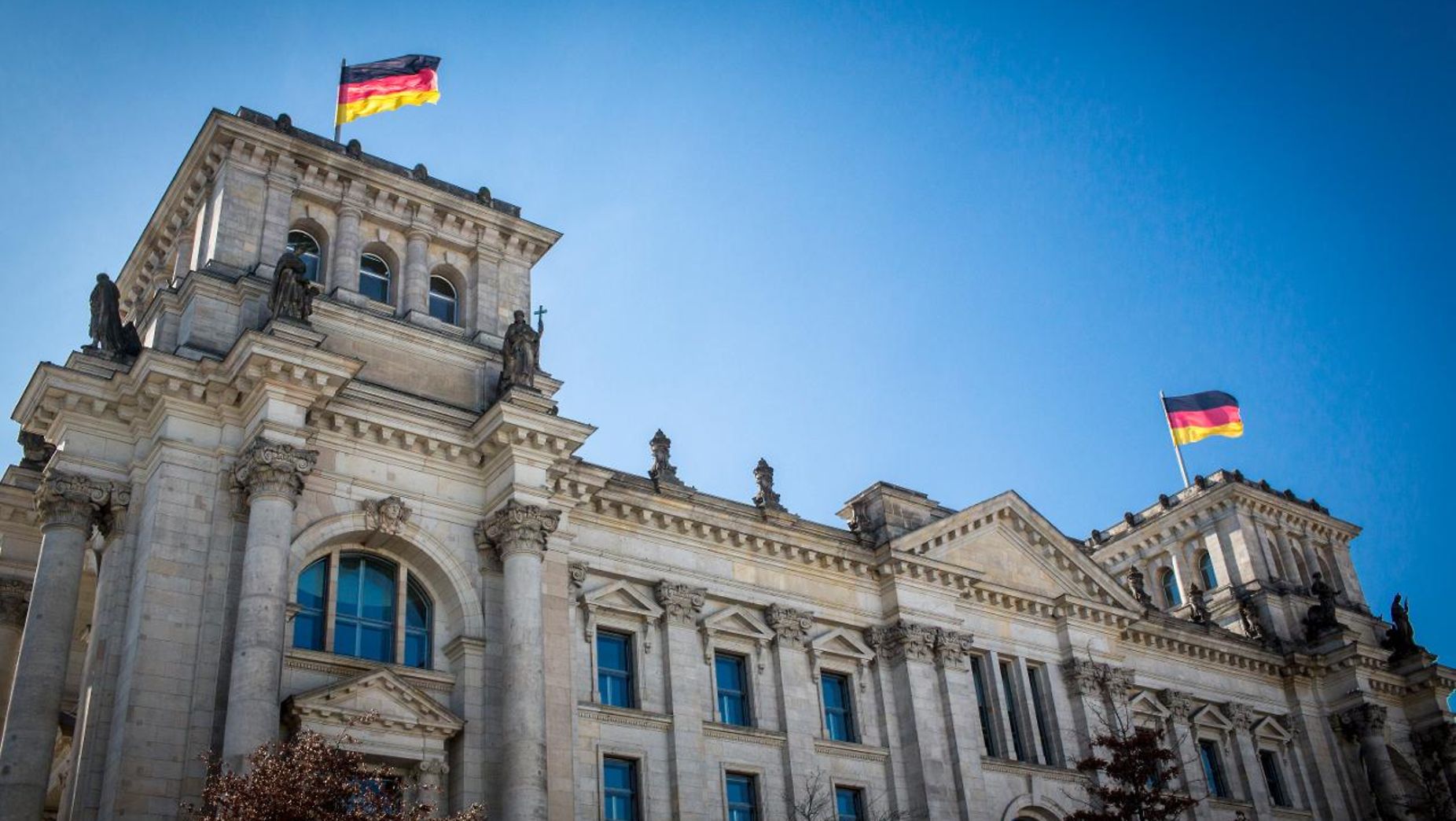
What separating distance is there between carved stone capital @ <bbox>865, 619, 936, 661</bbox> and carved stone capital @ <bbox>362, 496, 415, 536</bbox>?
1342cm

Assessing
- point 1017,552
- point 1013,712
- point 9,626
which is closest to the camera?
point 9,626

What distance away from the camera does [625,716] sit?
30.2 meters

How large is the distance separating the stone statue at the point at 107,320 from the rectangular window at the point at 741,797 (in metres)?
15.8

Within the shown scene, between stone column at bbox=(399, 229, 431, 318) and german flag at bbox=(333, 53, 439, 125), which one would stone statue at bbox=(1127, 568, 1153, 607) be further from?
german flag at bbox=(333, 53, 439, 125)

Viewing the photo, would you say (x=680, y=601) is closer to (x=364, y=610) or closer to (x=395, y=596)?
(x=395, y=596)

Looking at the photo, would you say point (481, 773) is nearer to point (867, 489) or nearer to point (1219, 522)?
point (867, 489)

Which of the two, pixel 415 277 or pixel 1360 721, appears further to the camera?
pixel 1360 721

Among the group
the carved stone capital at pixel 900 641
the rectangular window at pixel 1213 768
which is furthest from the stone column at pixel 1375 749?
the carved stone capital at pixel 900 641

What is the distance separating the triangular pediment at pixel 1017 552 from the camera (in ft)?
125

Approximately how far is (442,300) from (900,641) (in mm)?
14314

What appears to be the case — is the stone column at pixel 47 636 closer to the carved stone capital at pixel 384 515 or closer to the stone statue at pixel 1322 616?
the carved stone capital at pixel 384 515

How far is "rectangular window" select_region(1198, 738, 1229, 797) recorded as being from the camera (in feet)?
140

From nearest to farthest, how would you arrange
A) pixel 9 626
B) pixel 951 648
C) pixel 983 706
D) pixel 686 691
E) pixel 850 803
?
1. pixel 9 626
2. pixel 686 691
3. pixel 850 803
4. pixel 951 648
5. pixel 983 706

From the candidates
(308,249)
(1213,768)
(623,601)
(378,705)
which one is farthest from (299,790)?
(1213,768)
